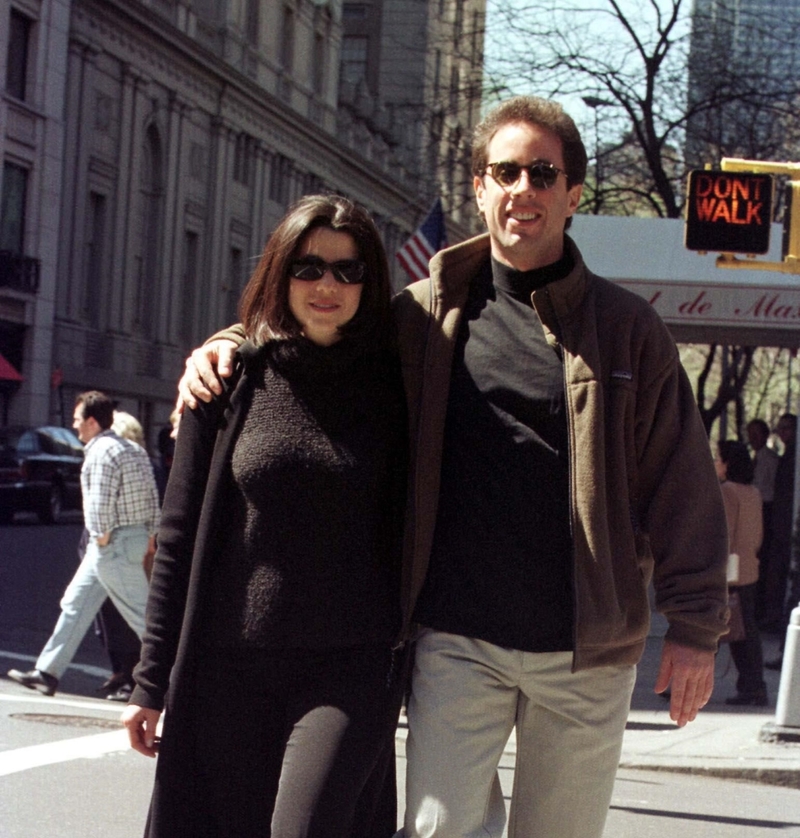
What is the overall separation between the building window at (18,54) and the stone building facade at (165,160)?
0.26 metres

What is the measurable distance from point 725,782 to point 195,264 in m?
40.9

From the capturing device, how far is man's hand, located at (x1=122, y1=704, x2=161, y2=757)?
3.59 m

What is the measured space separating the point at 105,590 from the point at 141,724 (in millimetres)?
6805

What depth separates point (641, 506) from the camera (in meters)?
3.76

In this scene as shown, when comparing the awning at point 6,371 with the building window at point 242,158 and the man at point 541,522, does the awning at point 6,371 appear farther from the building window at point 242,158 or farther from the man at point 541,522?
the man at point 541,522

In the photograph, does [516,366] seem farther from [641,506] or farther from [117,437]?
[117,437]

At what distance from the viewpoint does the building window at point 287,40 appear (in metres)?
55.0

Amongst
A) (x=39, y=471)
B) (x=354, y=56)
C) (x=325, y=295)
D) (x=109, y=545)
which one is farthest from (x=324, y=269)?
(x=354, y=56)

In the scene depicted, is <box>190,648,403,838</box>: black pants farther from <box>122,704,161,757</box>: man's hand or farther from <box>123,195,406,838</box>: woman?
<box>122,704,161,757</box>: man's hand

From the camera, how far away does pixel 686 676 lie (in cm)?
362

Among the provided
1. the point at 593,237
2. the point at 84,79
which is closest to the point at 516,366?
the point at 593,237

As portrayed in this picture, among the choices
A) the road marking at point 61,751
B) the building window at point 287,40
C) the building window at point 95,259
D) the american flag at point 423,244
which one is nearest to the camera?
the road marking at point 61,751

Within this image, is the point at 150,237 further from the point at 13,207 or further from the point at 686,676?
the point at 686,676

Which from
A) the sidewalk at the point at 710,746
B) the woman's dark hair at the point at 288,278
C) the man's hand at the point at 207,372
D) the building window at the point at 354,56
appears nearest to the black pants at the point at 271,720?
the man's hand at the point at 207,372
